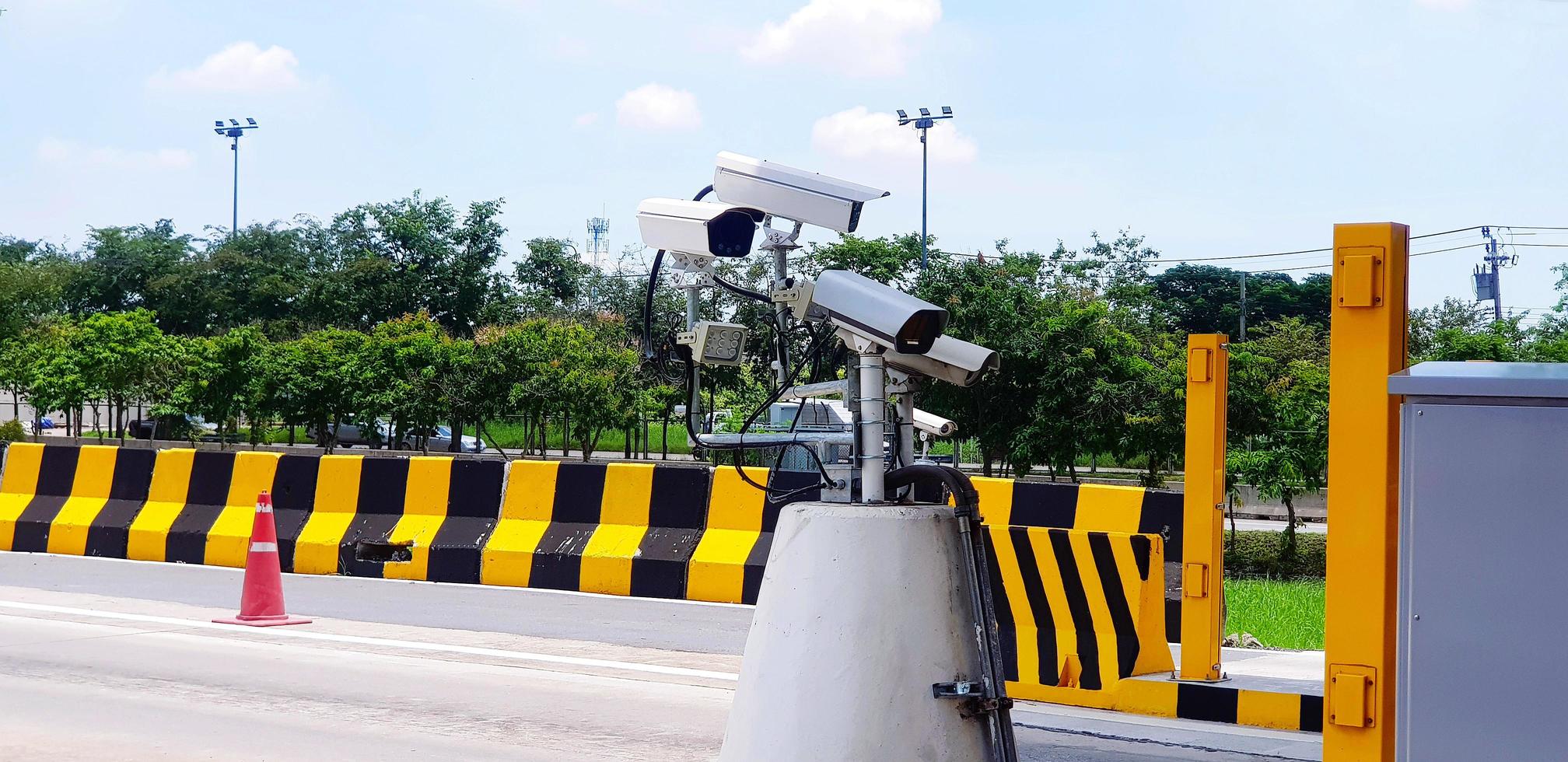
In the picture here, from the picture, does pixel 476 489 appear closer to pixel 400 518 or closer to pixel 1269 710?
pixel 400 518

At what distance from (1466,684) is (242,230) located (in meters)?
66.1

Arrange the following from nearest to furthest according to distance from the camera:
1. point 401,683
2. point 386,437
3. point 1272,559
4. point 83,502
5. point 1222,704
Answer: point 1222,704, point 401,683, point 83,502, point 1272,559, point 386,437

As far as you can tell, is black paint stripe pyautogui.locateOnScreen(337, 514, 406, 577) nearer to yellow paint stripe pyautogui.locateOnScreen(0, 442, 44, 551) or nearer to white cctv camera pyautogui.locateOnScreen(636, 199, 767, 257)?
yellow paint stripe pyautogui.locateOnScreen(0, 442, 44, 551)

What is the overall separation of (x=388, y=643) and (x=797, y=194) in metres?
5.91

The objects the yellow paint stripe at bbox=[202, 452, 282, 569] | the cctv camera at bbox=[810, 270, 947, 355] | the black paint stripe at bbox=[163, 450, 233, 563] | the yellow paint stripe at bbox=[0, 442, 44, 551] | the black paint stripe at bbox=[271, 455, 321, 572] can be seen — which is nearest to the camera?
the cctv camera at bbox=[810, 270, 947, 355]

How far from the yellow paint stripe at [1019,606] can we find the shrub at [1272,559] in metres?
15.5

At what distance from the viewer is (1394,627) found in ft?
9.56

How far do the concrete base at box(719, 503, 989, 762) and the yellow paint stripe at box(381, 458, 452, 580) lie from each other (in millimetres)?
8500

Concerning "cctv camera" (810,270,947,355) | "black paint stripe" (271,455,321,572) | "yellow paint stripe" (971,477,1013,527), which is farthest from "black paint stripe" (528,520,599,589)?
"cctv camera" (810,270,947,355)

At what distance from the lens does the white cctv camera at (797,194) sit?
14.3 feet

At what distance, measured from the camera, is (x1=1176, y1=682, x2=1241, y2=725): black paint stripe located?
23.0 feet

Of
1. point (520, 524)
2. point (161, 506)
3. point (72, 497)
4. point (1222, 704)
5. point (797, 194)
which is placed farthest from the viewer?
point (72, 497)

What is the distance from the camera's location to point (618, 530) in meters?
11.6

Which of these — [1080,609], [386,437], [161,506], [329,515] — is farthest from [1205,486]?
[386,437]
